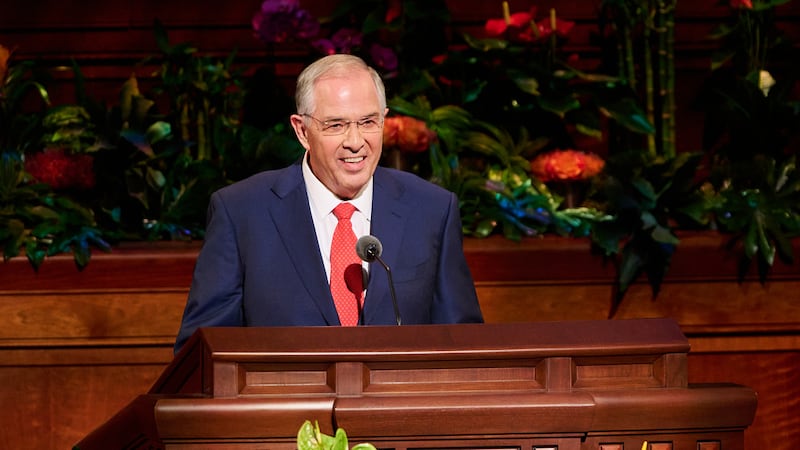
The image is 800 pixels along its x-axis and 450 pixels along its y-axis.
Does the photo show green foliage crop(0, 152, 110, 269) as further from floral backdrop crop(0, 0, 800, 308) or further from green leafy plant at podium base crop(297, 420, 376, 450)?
green leafy plant at podium base crop(297, 420, 376, 450)

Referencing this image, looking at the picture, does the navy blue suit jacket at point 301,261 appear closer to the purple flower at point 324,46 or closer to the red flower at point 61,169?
the red flower at point 61,169

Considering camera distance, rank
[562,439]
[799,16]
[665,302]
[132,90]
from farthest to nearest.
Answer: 1. [799,16]
2. [132,90]
3. [665,302]
4. [562,439]

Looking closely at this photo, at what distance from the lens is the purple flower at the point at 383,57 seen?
4551 mm

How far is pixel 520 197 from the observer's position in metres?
4.32

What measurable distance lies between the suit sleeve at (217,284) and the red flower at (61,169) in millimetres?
1605

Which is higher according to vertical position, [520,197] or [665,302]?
[520,197]

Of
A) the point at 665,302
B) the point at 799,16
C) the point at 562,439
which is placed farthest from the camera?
the point at 799,16

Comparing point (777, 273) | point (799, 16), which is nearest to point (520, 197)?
point (777, 273)

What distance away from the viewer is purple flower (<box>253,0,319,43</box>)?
14.7ft

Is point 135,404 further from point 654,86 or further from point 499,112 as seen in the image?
point 654,86

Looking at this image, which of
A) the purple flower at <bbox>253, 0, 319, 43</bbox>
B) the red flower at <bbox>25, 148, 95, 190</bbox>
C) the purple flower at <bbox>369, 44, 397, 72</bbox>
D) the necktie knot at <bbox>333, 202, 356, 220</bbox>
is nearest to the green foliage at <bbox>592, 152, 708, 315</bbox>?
the purple flower at <bbox>369, 44, 397, 72</bbox>

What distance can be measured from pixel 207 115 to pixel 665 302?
179 centimetres

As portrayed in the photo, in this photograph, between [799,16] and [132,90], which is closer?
[132,90]

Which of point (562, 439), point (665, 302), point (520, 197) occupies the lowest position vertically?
point (665, 302)
